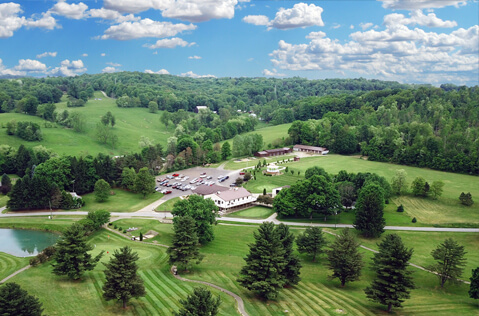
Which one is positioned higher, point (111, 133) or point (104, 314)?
point (111, 133)

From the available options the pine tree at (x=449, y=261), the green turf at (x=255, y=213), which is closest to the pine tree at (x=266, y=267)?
the pine tree at (x=449, y=261)

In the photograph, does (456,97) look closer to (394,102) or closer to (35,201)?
(394,102)

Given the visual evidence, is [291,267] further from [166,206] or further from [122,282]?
[166,206]

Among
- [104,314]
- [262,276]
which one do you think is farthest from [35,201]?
[262,276]

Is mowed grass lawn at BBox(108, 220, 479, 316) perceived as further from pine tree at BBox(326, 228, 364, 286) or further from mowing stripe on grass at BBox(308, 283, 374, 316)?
pine tree at BBox(326, 228, 364, 286)

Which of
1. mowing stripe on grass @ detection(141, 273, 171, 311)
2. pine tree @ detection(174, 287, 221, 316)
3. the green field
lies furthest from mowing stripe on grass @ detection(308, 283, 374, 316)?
the green field

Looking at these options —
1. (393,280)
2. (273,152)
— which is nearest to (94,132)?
(273,152)

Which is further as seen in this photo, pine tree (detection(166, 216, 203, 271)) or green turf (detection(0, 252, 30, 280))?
pine tree (detection(166, 216, 203, 271))
